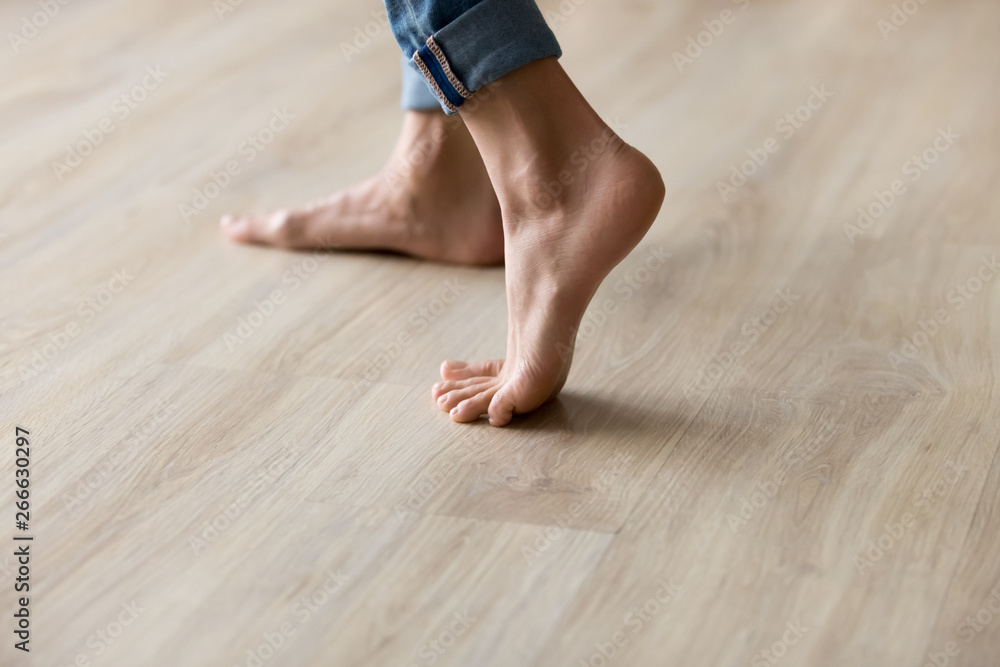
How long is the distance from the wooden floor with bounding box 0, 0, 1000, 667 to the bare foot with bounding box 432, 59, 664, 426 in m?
0.07

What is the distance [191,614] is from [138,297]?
0.61 m

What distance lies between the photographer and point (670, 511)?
90 centimetres

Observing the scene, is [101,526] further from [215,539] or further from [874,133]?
[874,133]

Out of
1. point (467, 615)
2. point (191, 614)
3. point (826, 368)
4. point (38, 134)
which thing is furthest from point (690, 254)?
point (38, 134)

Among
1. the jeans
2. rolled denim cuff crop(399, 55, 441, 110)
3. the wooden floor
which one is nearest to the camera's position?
the wooden floor

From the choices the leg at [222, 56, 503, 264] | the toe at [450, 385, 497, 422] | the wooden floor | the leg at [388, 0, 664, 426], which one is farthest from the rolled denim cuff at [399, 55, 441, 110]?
the toe at [450, 385, 497, 422]

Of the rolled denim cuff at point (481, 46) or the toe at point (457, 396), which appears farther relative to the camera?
the toe at point (457, 396)

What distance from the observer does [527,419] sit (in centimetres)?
105

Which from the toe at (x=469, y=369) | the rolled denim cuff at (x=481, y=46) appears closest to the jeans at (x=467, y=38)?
the rolled denim cuff at (x=481, y=46)

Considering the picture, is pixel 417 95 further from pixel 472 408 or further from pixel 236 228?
pixel 472 408

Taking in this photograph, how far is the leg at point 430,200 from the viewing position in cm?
136

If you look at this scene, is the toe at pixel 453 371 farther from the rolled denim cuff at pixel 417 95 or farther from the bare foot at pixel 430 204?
the rolled denim cuff at pixel 417 95

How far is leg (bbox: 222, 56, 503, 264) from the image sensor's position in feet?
4.45

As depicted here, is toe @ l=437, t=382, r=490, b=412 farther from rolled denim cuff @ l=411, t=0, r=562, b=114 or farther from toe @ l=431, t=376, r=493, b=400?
rolled denim cuff @ l=411, t=0, r=562, b=114
